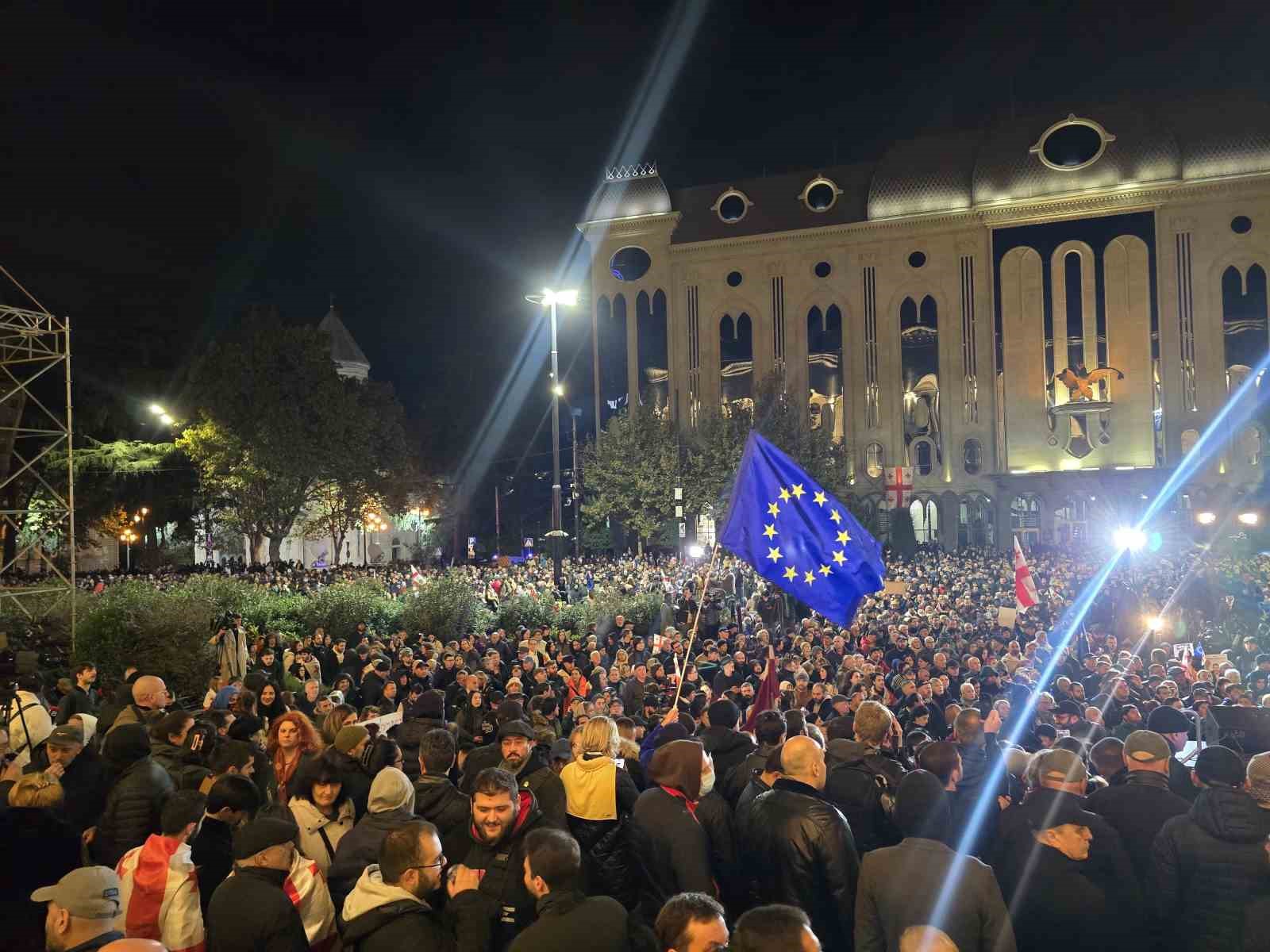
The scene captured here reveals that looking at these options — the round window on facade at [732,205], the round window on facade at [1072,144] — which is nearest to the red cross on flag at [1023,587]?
the round window on facade at [1072,144]

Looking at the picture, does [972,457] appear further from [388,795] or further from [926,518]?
[388,795]

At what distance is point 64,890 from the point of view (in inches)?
124

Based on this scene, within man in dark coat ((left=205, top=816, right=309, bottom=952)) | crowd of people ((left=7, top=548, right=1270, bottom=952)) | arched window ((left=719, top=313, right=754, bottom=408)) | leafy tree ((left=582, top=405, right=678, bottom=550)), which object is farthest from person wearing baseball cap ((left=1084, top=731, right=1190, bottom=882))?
arched window ((left=719, top=313, right=754, bottom=408))

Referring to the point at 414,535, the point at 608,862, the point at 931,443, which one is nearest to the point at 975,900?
the point at 608,862

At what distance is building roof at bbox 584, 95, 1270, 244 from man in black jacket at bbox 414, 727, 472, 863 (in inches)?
1869

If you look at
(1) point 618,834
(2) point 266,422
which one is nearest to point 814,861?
(1) point 618,834

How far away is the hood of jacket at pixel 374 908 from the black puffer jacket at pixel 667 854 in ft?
4.32

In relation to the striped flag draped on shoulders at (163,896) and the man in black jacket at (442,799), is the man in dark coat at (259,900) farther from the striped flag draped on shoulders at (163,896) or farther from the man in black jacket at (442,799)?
the man in black jacket at (442,799)

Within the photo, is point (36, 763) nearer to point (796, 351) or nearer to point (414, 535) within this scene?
point (796, 351)

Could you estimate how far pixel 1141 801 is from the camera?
15.7 ft

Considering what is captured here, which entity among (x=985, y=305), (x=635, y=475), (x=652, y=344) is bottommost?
(x=635, y=475)

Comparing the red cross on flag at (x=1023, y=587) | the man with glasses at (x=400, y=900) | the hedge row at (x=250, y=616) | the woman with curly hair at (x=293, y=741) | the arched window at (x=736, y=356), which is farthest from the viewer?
the arched window at (x=736, y=356)

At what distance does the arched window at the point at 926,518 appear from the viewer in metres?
48.0

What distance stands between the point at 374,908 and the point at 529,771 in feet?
6.90
